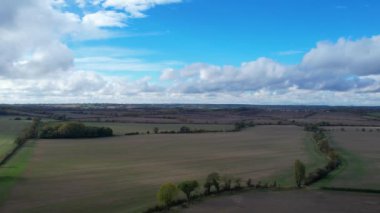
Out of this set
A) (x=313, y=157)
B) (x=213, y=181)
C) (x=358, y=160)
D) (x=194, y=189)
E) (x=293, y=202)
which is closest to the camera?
(x=293, y=202)

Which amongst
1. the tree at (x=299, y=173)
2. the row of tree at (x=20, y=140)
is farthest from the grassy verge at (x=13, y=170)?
the tree at (x=299, y=173)

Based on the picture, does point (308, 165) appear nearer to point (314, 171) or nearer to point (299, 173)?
point (314, 171)

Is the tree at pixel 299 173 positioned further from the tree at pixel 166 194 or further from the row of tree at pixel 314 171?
the tree at pixel 166 194

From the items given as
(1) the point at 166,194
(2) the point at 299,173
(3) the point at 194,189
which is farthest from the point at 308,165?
(1) the point at 166,194

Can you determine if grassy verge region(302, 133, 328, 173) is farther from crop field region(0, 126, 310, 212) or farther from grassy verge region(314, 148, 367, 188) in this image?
grassy verge region(314, 148, 367, 188)

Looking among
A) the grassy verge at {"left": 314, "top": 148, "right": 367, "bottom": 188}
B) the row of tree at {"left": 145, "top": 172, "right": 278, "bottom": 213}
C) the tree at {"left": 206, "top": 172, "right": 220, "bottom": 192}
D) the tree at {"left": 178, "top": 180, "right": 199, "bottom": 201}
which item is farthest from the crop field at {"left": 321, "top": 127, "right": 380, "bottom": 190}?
the tree at {"left": 178, "top": 180, "right": 199, "bottom": 201}

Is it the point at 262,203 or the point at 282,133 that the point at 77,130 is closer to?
the point at 282,133
